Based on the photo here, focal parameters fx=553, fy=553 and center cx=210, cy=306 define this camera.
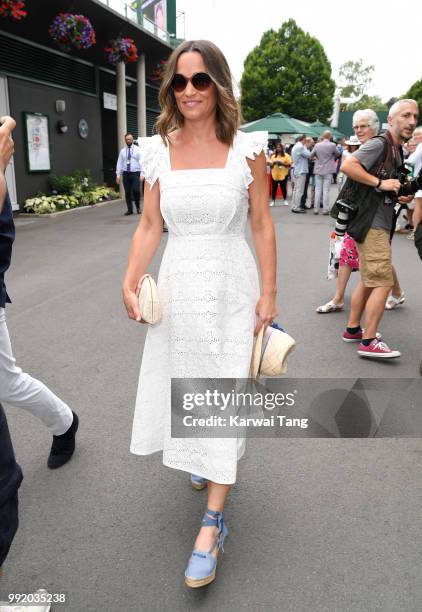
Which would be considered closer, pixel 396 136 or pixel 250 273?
pixel 250 273

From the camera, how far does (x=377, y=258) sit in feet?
14.1

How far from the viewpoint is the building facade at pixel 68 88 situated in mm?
13711

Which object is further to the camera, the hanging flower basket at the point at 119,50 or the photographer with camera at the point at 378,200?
the hanging flower basket at the point at 119,50

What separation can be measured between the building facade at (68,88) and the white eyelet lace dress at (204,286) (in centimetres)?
1225

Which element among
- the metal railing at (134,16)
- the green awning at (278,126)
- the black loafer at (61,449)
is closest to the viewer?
the black loafer at (61,449)

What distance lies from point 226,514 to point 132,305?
1.11 meters

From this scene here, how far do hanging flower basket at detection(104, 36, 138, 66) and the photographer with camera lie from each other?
14.6m

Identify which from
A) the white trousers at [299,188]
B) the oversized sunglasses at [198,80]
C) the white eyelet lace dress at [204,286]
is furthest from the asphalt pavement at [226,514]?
the white trousers at [299,188]

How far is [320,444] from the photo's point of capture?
10.6ft

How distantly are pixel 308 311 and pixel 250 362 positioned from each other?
368 centimetres

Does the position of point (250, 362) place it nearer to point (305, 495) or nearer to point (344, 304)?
point (305, 495)

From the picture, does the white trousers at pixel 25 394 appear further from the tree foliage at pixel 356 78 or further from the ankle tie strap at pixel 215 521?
the tree foliage at pixel 356 78

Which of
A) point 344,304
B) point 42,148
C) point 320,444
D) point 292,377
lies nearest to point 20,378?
point 320,444

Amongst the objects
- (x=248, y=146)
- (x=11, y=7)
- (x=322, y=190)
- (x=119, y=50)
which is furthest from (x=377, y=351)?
(x=119, y=50)
